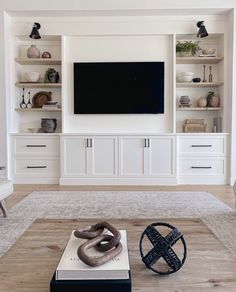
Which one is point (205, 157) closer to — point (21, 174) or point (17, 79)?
point (21, 174)

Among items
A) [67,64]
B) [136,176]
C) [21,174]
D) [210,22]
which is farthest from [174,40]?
[21,174]

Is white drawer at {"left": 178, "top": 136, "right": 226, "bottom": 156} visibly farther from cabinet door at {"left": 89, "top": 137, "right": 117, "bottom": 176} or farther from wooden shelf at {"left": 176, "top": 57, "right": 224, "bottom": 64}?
wooden shelf at {"left": 176, "top": 57, "right": 224, "bottom": 64}

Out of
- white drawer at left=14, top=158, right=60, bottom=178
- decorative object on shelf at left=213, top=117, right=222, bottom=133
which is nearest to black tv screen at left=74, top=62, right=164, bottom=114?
decorative object on shelf at left=213, top=117, right=222, bottom=133

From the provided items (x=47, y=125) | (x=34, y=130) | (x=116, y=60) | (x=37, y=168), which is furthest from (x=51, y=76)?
(x=37, y=168)

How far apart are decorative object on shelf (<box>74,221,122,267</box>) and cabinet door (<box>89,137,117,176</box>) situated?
397 cm

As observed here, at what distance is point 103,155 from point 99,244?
4126 millimetres

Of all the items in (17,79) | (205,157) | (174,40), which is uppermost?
(174,40)

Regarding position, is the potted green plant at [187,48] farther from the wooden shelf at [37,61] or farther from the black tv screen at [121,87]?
the wooden shelf at [37,61]

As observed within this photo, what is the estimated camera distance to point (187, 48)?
514cm

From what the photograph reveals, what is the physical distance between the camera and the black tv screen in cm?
518

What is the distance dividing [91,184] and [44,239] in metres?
3.92

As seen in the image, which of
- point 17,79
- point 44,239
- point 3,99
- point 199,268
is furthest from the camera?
point 17,79

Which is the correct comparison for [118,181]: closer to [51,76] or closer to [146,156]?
[146,156]

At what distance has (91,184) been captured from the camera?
16.6ft
